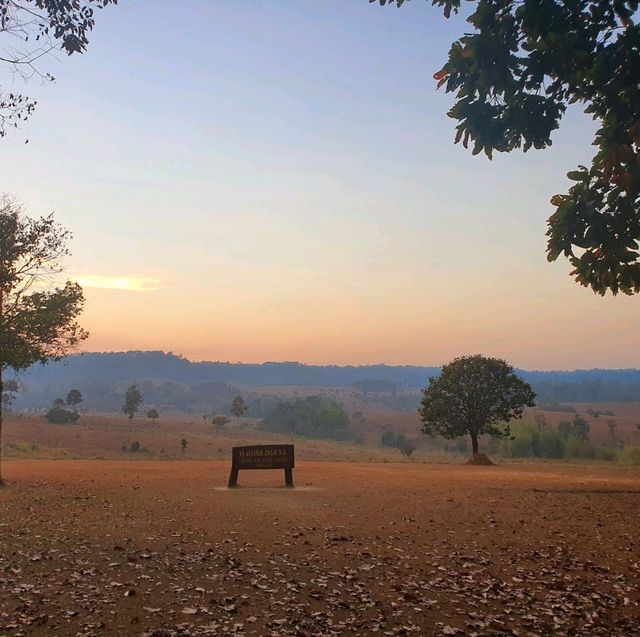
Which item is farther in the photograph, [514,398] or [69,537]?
[514,398]

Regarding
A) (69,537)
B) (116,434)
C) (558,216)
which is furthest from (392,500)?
(116,434)

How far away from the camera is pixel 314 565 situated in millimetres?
9859

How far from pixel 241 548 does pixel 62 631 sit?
420cm

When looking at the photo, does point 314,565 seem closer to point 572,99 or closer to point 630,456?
point 572,99

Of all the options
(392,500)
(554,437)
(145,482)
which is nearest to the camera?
(392,500)

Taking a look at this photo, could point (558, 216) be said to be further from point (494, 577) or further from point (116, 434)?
point (116, 434)

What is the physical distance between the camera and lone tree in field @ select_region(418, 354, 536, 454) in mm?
37719

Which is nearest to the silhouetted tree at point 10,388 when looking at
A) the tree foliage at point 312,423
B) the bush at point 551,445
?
the tree foliage at point 312,423

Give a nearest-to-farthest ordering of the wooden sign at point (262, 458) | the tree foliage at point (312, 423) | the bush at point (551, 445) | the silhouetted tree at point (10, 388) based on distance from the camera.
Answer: the wooden sign at point (262, 458), the bush at point (551, 445), the silhouetted tree at point (10, 388), the tree foliage at point (312, 423)

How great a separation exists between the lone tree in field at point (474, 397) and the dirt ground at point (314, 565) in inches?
793

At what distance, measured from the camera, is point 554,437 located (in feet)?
216

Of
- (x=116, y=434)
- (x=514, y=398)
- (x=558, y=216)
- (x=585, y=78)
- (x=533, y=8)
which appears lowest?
(x=116, y=434)

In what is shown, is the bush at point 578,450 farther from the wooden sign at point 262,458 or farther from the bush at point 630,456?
the wooden sign at point 262,458

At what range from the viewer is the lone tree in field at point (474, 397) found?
3772cm
